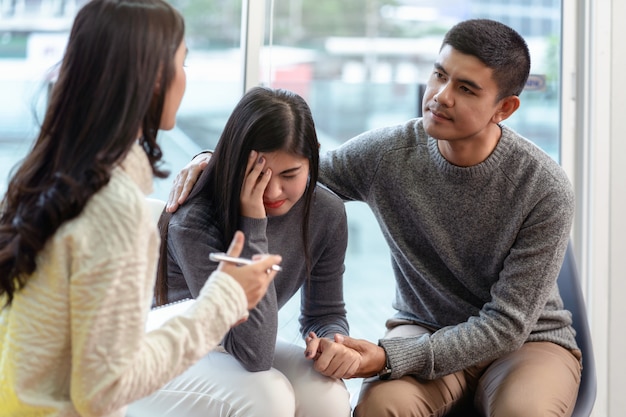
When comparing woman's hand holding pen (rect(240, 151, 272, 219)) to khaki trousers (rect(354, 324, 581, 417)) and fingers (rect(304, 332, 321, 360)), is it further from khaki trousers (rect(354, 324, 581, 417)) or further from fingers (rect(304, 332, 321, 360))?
khaki trousers (rect(354, 324, 581, 417))

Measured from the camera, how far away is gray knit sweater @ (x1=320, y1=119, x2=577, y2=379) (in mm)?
1743

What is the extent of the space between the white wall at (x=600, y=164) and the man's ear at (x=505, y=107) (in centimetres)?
71

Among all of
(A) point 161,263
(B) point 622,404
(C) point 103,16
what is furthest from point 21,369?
(B) point 622,404

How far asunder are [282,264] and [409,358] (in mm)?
354

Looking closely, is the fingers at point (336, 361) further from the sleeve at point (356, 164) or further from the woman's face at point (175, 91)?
the woman's face at point (175, 91)

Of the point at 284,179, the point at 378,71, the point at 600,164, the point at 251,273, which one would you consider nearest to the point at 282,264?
the point at 284,179

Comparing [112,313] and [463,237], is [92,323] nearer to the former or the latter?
[112,313]

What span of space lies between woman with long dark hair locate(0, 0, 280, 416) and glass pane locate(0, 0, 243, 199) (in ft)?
3.39

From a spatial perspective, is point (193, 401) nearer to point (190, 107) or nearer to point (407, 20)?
point (190, 107)

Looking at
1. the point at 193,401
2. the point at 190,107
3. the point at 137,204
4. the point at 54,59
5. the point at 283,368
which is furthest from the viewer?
the point at 190,107

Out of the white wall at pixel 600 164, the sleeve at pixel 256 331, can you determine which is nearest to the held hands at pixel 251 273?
the sleeve at pixel 256 331

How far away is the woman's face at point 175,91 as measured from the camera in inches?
46.4

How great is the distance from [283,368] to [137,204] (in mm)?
760

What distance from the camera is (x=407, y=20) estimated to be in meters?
2.60
